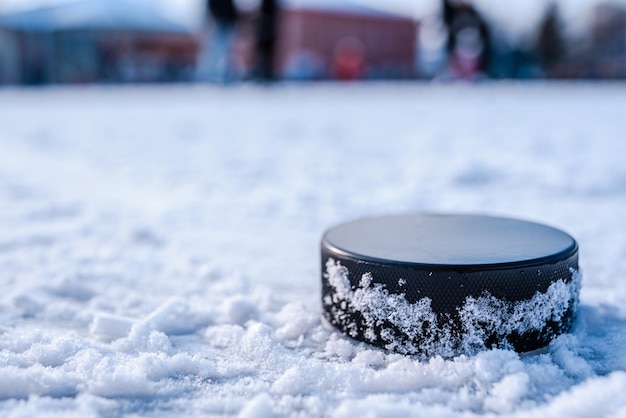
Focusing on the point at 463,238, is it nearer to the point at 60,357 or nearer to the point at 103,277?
the point at 60,357

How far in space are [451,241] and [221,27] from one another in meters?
9.57

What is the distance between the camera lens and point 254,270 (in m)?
1.98

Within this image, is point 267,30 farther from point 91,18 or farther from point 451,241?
point 91,18

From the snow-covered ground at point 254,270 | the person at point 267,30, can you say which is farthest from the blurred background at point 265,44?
the snow-covered ground at point 254,270

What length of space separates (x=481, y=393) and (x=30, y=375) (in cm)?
81

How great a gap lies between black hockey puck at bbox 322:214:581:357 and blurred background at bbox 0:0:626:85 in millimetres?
9405

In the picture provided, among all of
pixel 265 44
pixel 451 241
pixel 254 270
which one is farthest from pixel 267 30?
pixel 451 241

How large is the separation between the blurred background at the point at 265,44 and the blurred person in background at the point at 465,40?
0.08ft

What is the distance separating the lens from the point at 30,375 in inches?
45.9

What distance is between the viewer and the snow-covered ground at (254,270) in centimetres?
112

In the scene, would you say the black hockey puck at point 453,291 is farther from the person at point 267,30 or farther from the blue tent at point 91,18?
the blue tent at point 91,18

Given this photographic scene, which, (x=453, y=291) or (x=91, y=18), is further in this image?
(x=91, y=18)

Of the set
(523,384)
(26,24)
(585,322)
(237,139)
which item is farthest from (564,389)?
(26,24)

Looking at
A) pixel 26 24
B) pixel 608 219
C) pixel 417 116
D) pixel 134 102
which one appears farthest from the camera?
pixel 26 24
